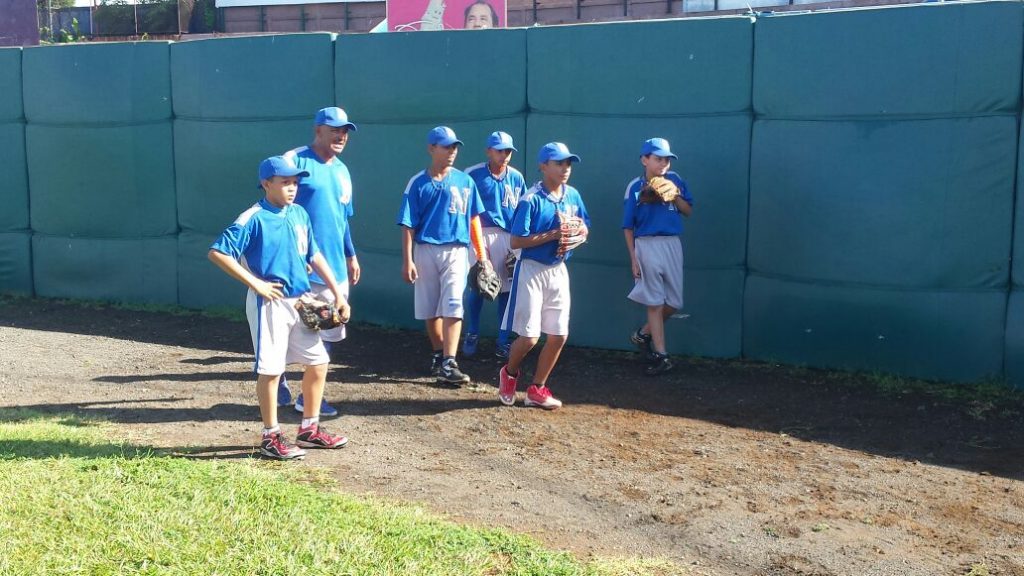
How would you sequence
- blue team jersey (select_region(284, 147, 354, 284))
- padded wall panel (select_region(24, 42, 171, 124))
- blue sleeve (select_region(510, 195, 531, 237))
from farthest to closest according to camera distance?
padded wall panel (select_region(24, 42, 171, 124)) < blue sleeve (select_region(510, 195, 531, 237)) < blue team jersey (select_region(284, 147, 354, 284))

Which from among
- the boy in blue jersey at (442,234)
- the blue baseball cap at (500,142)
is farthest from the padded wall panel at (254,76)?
the boy in blue jersey at (442,234)

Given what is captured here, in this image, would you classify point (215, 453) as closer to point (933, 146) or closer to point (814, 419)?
point (814, 419)

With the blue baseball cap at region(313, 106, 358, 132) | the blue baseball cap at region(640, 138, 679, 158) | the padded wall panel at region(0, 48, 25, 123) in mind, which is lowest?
the blue baseball cap at region(640, 138, 679, 158)

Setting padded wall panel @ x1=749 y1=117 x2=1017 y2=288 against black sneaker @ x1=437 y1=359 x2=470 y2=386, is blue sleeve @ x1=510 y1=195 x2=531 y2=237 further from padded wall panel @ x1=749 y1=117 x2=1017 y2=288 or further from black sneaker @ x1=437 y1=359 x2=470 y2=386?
padded wall panel @ x1=749 y1=117 x2=1017 y2=288

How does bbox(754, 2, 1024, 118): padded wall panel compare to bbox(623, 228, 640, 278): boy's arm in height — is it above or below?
above

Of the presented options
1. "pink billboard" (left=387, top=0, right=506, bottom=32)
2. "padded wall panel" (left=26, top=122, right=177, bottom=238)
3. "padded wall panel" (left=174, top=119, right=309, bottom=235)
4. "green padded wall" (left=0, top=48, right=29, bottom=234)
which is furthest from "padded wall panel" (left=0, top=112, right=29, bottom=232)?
"pink billboard" (left=387, top=0, right=506, bottom=32)

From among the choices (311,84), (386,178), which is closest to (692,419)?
(386,178)

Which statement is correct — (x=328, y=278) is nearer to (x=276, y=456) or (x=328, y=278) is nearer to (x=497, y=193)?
(x=276, y=456)

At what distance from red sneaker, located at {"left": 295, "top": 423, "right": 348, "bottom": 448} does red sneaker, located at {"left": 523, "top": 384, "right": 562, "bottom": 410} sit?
55.3 inches

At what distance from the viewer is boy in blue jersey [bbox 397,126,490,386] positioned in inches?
288

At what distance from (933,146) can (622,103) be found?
2.33 meters

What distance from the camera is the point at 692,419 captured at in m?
6.67

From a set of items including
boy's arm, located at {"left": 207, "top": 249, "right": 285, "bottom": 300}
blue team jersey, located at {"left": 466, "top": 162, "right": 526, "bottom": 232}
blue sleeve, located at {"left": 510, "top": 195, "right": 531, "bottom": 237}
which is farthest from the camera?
blue team jersey, located at {"left": 466, "top": 162, "right": 526, "bottom": 232}

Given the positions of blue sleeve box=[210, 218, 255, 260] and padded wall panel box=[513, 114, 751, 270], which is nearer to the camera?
blue sleeve box=[210, 218, 255, 260]
